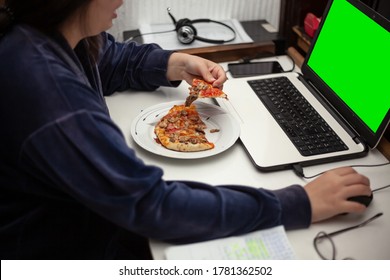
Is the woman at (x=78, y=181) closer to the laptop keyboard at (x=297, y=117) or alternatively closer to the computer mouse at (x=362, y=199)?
the computer mouse at (x=362, y=199)

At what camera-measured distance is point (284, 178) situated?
1.02 m

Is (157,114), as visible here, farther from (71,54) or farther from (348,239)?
(348,239)

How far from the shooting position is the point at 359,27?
115cm

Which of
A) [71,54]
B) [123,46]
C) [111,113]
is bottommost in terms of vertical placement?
[111,113]

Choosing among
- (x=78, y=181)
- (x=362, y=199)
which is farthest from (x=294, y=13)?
(x=78, y=181)

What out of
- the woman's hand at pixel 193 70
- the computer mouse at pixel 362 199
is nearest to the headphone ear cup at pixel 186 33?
the woman's hand at pixel 193 70

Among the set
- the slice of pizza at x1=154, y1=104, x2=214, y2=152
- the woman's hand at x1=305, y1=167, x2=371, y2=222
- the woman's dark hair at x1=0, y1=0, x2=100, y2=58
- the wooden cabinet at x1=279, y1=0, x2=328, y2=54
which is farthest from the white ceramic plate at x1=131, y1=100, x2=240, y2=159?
the wooden cabinet at x1=279, y1=0, x2=328, y2=54

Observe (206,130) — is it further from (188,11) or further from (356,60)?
(188,11)

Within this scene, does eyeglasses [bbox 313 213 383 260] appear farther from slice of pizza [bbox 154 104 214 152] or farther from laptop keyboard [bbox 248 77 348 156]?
slice of pizza [bbox 154 104 214 152]

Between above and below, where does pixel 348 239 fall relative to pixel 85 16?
below

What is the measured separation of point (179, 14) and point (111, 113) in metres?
0.77

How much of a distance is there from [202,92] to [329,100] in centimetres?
37

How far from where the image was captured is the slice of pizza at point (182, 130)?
1082mm
